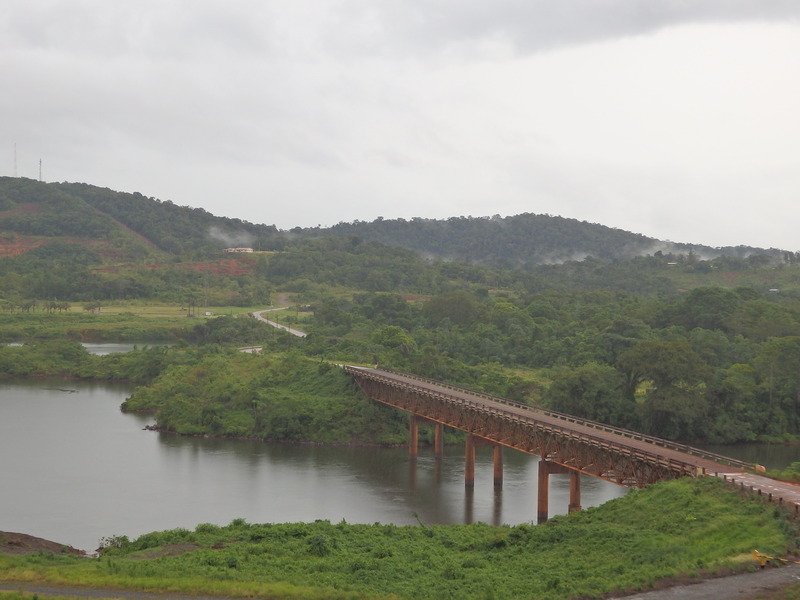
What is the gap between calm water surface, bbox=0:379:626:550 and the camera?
156 ft

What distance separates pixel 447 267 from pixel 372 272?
21.0 m

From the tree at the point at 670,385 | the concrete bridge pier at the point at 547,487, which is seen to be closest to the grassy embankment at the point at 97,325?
the tree at the point at 670,385

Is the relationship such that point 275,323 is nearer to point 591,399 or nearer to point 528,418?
point 591,399

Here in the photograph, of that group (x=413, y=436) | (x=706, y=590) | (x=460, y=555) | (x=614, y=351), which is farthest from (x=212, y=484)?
(x=614, y=351)

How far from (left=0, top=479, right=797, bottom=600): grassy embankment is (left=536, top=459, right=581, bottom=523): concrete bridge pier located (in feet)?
30.6

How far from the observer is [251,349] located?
336 feet

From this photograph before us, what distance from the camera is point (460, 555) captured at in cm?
3247

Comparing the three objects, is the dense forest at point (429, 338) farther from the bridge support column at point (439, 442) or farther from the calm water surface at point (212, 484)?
the calm water surface at point (212, 484)

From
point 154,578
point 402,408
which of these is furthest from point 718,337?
point 154,578

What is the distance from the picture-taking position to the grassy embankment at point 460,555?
2677 cm

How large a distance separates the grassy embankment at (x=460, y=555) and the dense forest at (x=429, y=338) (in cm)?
3458

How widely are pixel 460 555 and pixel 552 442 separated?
619 inches

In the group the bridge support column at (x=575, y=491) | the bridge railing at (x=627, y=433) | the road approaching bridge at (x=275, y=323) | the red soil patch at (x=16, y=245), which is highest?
the red soil patch at (x=16, y=245)

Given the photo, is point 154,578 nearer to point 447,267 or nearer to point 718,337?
point 718,337
